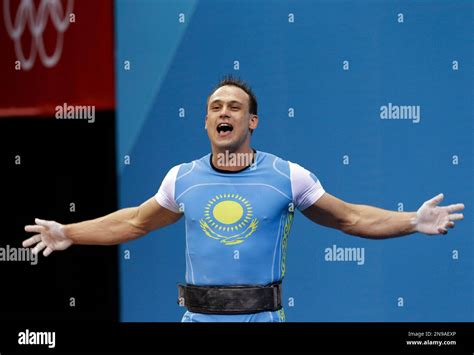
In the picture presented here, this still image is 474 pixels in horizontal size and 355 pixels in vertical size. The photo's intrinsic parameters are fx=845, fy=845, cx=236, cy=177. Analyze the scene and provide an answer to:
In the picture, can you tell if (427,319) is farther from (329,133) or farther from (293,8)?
(293,8)

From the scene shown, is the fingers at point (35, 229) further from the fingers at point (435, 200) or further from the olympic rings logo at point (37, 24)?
the fingers at point (435, 200)

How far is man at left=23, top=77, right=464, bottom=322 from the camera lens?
5.27 m

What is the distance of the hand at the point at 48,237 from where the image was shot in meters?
5.58

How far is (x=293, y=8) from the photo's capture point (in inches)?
225

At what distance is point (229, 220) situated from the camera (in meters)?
5.30

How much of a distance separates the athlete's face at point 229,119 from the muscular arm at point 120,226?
58 centimetres

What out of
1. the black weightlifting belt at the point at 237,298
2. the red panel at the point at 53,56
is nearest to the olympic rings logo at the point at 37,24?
the red panel at the point at 53,56

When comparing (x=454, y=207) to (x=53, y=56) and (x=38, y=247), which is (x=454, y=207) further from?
(x=53, y=56)

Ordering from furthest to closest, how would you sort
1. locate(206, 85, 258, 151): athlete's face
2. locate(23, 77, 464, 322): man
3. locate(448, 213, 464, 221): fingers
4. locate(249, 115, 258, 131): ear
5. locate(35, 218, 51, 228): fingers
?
1. locate(35, 218, 51, 228): fingers
2. locate(249, 115, 258, 131): ear
3. locate(206, 85, 258, 151): athlete's face
4. locate(23, 77, 464, 322): man
5. locate(448, 213, 464, 221): fingers

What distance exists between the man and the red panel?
0.88 meters

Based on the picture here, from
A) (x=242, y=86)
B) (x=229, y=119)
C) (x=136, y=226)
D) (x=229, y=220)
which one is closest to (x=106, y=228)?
(x=136, y=226)

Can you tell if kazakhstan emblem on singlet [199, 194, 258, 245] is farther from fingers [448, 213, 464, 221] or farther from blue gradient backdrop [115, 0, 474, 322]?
fingers [448, 213, 464, 221]

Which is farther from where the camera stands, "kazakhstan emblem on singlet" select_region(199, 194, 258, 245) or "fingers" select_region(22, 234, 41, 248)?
"fingers" select_region(22, 234, 41, 248)

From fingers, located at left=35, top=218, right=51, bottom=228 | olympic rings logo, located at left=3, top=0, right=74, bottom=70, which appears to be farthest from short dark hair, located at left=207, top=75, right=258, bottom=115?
fingers, located at left=35, top=218, right=51, bottom=228
